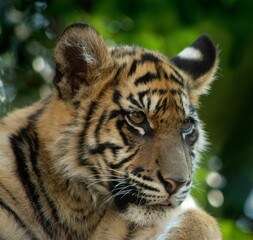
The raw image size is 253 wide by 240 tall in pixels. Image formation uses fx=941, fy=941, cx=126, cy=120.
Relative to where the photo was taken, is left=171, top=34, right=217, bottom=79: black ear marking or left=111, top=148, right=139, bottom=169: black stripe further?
left=171, top=34, right=217, bottom=79: black ear marking

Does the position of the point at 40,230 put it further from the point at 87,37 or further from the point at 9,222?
the point at 87,37

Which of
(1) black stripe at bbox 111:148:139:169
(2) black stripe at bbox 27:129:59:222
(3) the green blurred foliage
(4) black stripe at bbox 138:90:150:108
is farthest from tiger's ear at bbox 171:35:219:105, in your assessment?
(3) the green blurred foliage

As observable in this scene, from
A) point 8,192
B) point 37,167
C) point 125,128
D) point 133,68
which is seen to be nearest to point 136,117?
point 125,128

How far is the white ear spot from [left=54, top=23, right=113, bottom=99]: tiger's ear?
65 centimetres

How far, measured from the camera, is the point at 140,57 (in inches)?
213

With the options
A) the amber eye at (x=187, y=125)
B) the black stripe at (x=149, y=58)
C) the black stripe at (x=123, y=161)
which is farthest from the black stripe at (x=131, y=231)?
the black stripe at (x=149, y=58)

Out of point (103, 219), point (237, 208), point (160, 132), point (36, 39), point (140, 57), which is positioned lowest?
point (237, 208)

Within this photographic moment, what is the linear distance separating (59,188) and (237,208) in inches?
168

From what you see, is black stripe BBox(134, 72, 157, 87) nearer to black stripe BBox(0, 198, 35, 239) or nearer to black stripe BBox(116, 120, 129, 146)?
black stripe BBox(116, 120, 129, 146)

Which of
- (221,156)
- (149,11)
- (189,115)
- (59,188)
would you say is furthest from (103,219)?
(221,156)

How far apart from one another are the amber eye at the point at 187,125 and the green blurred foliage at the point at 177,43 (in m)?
2.83

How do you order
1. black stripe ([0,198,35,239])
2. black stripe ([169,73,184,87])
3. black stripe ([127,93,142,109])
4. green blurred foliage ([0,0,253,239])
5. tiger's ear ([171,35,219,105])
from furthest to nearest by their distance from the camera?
green blurred foliage ([0,0,253,239]), tiger's ear ([171,35,219,105]), black stripe ([169,73,184,87]), black stripe ([127,93,142,109]), black stripe ([0,198,35,239])

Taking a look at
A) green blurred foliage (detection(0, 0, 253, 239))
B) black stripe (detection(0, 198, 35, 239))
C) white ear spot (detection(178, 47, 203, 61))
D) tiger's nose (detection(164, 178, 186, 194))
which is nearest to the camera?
tiger's nose (detection(164, 178, 186, 194))

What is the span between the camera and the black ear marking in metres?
5.68
